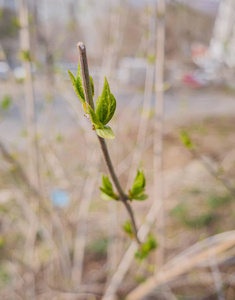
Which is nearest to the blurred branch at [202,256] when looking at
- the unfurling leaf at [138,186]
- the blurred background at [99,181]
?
the blurred background at [99,181]

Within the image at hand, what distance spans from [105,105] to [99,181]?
1530mm

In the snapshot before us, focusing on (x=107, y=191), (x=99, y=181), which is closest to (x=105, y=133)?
(x=107, y=191)

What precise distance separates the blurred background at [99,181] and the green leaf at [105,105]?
36cm

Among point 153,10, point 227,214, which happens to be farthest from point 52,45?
point 227,214

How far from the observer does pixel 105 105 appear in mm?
298

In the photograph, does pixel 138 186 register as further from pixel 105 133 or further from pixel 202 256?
pixel 202 256

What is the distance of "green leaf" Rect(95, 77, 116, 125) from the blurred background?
361 millimetres

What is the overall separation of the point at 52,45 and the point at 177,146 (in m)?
3.81

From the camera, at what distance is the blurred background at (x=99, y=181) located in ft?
3.70

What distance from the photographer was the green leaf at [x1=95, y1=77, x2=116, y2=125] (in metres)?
0.29

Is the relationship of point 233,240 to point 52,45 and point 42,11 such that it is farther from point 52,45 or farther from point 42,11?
point 42,11

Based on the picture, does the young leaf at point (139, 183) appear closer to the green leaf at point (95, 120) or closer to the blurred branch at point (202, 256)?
the green leaf at point (95, 120)

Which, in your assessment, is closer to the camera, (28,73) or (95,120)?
(95,120)

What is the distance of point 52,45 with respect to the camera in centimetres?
169
